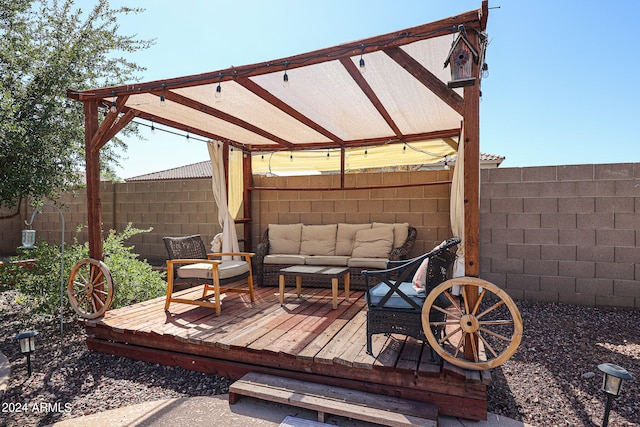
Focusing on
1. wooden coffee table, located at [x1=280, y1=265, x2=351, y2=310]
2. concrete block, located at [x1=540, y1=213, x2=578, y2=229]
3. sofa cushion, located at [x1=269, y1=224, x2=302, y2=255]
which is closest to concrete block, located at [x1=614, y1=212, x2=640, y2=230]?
concrete block, located at [x1=540, y1=213, x2=578, y2=229]

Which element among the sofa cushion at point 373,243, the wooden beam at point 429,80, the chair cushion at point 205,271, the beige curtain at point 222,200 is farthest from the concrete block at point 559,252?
the beige curtain at point 222,200

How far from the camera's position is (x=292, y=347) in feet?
9.65

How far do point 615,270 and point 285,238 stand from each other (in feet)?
14.7

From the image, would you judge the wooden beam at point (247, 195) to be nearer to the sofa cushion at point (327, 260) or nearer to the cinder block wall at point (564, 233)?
the sofa cushion at point (327, 260)

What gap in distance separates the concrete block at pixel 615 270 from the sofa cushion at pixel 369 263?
265cm

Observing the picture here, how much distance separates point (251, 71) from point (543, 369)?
3.57m

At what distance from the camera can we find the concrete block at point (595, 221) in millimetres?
4543

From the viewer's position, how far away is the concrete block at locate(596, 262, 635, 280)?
4473 millimetres

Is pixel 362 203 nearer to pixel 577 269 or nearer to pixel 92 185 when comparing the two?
pixel 577 269

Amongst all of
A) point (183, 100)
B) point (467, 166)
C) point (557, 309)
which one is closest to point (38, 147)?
point (183, 100)

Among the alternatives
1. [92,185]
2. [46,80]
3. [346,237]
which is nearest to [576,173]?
[346,237]

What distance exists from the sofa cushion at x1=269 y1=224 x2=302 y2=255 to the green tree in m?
3.35

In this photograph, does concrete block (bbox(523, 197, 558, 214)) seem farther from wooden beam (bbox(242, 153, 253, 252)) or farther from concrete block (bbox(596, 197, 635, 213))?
wooden beam (bbox(242, 153, 253, 252))

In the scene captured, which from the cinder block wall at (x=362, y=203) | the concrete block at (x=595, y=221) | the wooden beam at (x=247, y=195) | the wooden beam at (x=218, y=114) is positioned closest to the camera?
the wooden beam at (x=218, y=114)
